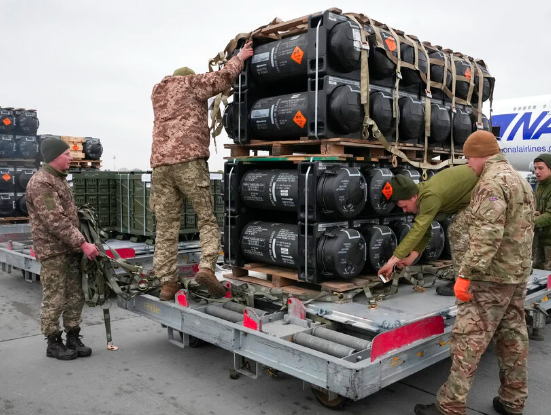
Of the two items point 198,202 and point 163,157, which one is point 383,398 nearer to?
point 198,202

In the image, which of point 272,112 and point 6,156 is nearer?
point 272,112

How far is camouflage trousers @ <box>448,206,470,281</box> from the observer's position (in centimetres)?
527

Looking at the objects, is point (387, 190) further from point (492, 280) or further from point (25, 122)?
point (25, 122)

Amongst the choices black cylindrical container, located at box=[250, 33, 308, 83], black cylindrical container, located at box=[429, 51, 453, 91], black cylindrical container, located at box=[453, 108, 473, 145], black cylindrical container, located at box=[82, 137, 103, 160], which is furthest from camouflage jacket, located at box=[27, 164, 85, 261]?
black cylindrical container, located at box=[82, 137, 103, 160]

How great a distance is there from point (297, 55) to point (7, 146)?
9999mm

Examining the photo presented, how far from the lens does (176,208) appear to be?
548 centimetres

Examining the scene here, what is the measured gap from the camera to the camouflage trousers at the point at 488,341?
3.70 metres

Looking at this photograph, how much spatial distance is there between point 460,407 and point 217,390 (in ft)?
6.53

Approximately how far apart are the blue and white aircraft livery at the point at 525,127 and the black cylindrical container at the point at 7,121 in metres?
13.3

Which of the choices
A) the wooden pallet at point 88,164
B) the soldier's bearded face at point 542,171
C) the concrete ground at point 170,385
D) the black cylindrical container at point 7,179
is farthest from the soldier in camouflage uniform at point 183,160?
the wooden pallet at point 88,164

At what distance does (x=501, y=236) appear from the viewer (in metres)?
3.59

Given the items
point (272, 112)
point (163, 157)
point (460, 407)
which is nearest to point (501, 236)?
point (460, 407)

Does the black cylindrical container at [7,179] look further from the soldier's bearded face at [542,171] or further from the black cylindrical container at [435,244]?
the soldier's bearded face at [542,171]

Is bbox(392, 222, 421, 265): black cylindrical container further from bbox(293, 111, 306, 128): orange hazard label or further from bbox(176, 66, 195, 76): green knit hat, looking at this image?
bbox(176, 66, 195, 76): green knit hat
